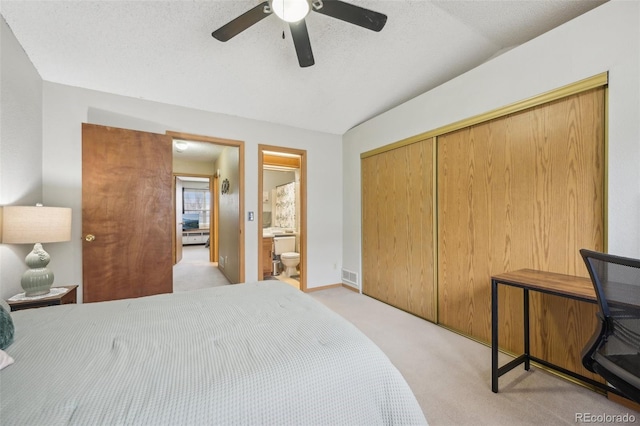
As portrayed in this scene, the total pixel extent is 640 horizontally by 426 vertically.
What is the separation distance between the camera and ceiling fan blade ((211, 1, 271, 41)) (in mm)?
1518

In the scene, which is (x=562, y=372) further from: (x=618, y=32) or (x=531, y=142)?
(x=618, y=32)

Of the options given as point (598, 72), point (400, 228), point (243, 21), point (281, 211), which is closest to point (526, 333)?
point (400, 228)

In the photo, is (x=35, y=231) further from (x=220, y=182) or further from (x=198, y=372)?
(x=220, y=182)

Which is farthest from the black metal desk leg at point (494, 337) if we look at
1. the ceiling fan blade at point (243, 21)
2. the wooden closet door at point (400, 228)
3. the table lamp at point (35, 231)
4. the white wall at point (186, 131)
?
the table lamp at point (35, 231)

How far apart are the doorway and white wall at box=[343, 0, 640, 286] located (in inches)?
106

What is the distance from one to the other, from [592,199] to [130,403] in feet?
8.69

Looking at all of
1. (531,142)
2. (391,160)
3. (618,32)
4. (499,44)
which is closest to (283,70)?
(391,160)

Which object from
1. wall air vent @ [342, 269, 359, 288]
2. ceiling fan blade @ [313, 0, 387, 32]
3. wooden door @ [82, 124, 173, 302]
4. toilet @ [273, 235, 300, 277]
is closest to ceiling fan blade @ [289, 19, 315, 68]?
ceiling fan blade @ [313, 0, 387, 32]

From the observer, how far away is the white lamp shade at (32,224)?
1678 mm

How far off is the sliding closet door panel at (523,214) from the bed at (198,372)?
1644mm

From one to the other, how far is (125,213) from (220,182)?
2.77m

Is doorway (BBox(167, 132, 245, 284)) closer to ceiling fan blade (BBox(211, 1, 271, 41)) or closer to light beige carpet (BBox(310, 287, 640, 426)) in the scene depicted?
ceiling fan blade (BBox(211, 1, 271, 41))

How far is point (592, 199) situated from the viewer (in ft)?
5.58

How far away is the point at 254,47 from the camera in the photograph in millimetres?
2277
